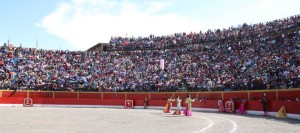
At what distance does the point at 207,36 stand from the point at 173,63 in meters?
6.13

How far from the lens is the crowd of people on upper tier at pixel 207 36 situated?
121ft

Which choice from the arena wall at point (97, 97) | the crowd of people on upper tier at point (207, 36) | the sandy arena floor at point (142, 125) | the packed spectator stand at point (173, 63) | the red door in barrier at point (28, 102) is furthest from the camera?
the red door in barrier at point (28, 102)

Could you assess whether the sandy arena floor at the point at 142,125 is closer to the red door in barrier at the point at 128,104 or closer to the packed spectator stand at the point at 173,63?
the packed spectator stand at the point at 173,63

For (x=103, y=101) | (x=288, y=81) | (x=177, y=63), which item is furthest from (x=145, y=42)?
(x=288, y=81)

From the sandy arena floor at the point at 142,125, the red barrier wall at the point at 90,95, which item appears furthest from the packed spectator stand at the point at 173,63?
the sandy arena floor at the point at 142,125

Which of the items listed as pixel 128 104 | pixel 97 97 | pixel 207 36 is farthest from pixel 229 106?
pixel 207 36

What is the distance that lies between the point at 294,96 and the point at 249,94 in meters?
5.60

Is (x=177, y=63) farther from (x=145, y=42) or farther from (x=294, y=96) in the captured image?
(x=294, y=96)

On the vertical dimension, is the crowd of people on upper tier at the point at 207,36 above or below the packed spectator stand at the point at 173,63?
above

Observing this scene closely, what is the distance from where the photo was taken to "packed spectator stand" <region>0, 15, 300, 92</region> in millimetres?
31594

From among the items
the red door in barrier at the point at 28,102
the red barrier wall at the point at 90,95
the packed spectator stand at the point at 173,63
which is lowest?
the red door in barrier at the point at 28,102

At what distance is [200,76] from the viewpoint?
36625 mm

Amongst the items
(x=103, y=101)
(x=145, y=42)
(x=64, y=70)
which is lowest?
(x=103, y=101)

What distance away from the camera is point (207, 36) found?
1799 inches
